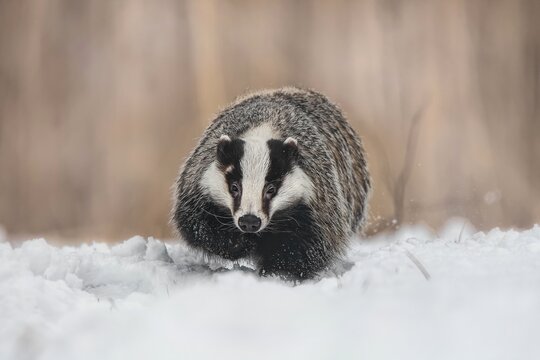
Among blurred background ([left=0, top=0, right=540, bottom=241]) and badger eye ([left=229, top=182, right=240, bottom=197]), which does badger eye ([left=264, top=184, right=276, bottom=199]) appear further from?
blurred background ([left=0, top=0, right=540, bottom=241])

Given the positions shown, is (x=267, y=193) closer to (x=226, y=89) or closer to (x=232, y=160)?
(x=232, y=160)

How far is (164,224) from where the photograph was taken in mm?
3689

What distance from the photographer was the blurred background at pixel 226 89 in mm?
3709

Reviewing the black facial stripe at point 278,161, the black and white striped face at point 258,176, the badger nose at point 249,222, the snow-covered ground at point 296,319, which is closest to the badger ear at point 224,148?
the black and white striped face at point 258,176

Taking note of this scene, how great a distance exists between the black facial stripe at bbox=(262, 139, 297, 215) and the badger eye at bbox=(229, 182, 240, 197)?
92mm

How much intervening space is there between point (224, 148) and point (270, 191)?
22cm

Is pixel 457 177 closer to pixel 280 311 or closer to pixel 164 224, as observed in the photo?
pixel 164 224

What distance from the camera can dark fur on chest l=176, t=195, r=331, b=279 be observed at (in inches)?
101

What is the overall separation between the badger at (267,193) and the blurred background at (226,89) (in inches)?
34.0

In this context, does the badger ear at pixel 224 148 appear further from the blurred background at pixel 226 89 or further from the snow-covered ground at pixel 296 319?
the blurred background at pixel 226 89

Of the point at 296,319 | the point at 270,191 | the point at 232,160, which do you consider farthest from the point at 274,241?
the point at 296,319

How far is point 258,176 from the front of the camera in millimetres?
2447

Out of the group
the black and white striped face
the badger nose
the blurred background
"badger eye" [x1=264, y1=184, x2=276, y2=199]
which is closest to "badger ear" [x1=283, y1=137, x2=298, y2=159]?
the black and white striped face

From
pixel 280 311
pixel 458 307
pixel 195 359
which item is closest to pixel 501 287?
pixel 458 307
